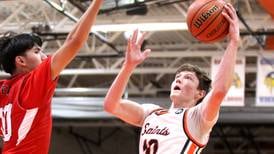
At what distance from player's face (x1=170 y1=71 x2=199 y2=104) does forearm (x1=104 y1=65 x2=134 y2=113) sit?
29 cm

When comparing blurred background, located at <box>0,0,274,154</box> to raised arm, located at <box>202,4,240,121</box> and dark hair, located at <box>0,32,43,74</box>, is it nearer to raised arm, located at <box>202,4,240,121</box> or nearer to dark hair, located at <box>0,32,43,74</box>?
dark hair, located at <box>0,32,43,74</box>

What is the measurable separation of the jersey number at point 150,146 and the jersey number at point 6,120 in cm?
77

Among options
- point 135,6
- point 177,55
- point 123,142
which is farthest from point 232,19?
point 123,142

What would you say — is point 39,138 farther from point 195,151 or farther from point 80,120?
point 80,120

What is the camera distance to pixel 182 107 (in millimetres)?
3318

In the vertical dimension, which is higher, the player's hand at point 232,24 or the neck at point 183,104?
the player's hand at point 232,24

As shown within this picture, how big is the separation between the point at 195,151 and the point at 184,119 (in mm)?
189

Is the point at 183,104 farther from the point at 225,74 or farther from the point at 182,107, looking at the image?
the point at 225,74

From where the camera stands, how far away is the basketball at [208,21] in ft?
10.7

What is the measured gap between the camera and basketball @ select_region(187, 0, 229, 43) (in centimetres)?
327

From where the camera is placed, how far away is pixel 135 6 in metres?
8.32

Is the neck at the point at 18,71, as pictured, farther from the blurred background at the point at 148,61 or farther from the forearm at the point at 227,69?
the blurred background at the point at 148,61

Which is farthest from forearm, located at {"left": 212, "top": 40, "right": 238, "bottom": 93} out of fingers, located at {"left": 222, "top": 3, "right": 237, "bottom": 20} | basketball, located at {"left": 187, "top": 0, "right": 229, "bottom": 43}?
basketball, located at {"left": 187, "top": 0, "right": 229, "bottom": 43}

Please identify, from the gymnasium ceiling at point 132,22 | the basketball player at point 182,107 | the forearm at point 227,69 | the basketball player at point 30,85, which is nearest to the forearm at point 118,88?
the basketball player at point 182,107
